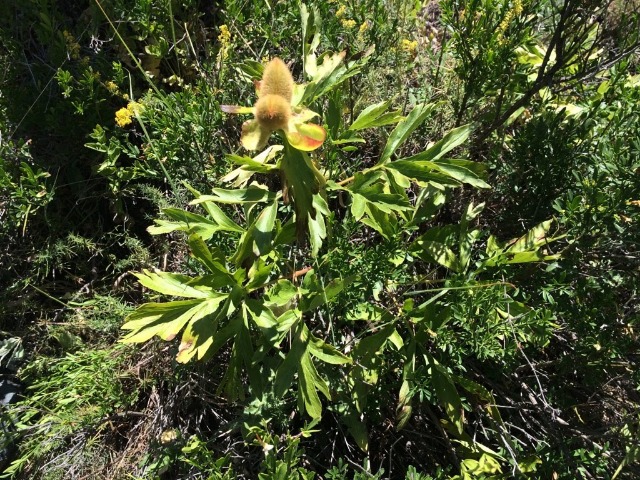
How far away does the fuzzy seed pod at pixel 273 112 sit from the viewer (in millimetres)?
1755

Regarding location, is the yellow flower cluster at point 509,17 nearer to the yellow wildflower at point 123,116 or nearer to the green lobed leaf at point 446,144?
the green lobed leaf at point 446,144

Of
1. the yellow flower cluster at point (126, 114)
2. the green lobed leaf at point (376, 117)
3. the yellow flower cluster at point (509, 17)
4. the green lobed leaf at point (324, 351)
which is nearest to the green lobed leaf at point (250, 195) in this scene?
the green lobed leaf at point (376, 117)

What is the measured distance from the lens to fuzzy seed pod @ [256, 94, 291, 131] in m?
1.75

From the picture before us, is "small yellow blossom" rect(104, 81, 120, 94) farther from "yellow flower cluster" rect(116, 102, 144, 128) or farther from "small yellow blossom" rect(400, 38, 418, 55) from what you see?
"small yellow blossom" rect(400, 38, 418, 55)

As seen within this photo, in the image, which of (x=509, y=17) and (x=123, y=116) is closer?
(x=509, y=17)

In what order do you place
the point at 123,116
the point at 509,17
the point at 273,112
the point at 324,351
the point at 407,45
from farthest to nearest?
the point at 407,45, the point at 123,116, the point at 509,17, the point at 324,351, the point at 273,112

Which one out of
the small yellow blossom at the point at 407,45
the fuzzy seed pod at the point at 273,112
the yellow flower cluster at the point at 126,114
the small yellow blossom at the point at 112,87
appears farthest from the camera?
the small yellow blossom at the point at 407,45

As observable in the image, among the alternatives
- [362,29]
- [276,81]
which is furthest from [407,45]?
[276,81]

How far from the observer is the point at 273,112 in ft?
5.76

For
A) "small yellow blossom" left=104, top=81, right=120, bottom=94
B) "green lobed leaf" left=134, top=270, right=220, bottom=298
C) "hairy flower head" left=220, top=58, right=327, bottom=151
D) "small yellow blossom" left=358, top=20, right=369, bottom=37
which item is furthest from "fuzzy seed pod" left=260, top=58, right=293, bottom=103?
"small yellow blossom" left=104, top=81, right=120, bottom=94

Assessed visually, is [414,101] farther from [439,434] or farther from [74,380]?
[74,380]

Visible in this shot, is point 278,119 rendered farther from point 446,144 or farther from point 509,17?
point 509,17

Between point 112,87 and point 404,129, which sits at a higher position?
point 112,87

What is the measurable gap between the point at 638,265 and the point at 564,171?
1.47ft
